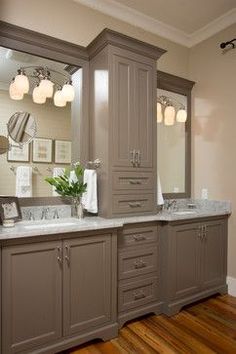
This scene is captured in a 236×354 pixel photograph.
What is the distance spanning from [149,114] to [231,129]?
3.49ft

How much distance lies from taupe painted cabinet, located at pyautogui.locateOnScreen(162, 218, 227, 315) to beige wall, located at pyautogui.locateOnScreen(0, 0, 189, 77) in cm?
206

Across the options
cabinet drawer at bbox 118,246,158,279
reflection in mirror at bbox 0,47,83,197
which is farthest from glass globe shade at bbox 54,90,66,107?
cabinet drawer at bbox 118,246,158,279

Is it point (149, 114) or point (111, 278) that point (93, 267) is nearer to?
point (111, 278)

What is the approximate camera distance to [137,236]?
93.0 inches

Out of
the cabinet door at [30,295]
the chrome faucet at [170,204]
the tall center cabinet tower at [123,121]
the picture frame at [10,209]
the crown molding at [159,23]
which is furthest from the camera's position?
the chrome faucet at [170,204]

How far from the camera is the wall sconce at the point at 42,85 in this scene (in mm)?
2319

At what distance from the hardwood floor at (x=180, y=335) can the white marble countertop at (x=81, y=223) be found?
889mm

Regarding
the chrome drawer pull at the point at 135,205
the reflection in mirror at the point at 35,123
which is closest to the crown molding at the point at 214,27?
the reflection in mirror at the point at 35,123

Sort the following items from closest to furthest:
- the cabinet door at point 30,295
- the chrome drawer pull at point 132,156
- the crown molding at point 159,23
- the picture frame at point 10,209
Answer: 1. the cabinet door at point 30,295
2. the picture frame at point 10,209
3. the chrome drawer pull at point 132,156
4. the crown molding at point 159,23

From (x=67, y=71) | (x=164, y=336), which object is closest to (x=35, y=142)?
(x=67, y=71)

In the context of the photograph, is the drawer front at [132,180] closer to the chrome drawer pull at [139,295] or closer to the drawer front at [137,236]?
the drawer front at [137,236]

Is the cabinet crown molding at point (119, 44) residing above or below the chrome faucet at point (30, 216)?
above

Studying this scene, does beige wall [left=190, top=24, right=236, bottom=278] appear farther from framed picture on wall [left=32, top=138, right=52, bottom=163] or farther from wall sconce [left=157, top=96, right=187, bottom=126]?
framed picture on wall [left=32, top=138, right=52, bottom=163]

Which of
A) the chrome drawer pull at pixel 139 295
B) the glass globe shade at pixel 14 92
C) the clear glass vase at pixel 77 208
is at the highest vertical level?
the glass globe shade at pixel 14 92
